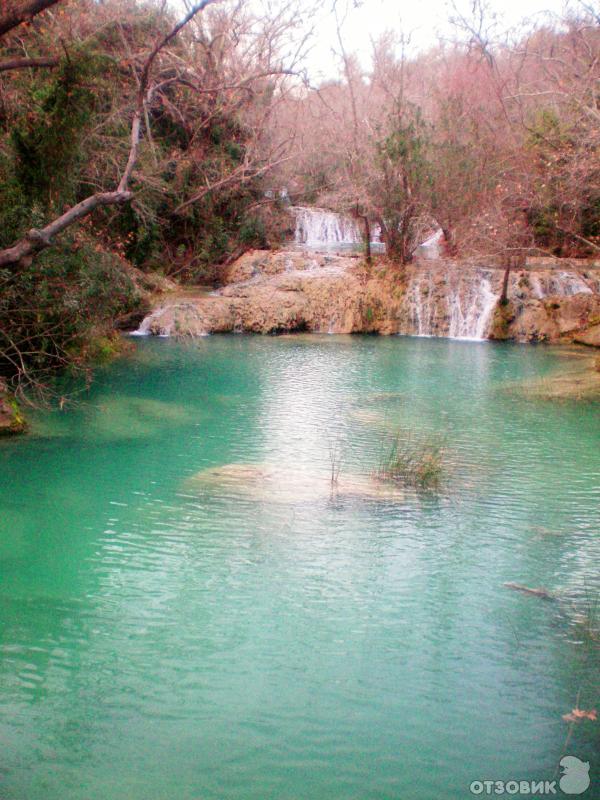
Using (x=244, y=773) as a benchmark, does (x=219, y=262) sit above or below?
above

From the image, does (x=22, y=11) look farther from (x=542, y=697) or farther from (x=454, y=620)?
(x=542, y=697)

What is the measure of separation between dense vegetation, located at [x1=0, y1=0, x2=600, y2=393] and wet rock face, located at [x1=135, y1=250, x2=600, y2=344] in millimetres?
1045

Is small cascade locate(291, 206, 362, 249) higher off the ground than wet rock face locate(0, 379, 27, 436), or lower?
higher

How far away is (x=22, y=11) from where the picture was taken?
8086 mm

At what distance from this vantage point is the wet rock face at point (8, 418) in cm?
1009

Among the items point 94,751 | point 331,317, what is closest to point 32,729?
point 94,751

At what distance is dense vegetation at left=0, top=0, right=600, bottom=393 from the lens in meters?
10.8

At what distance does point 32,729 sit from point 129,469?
15.9ft

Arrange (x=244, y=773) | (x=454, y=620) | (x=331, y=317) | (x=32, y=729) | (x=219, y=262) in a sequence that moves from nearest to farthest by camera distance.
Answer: (x=244, y=773) < (x=32, y=729) < (x=454, y=620) < (x=331, y=317) < (x=219, y=262)

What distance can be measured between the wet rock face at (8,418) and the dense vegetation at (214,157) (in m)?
0.48

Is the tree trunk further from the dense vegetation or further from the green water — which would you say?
the green water

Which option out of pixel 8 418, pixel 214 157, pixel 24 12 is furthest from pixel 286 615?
pixel 214 157

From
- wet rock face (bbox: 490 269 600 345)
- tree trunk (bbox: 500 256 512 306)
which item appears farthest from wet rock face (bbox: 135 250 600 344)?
tree trunk (bbox: 500 256 512 306)

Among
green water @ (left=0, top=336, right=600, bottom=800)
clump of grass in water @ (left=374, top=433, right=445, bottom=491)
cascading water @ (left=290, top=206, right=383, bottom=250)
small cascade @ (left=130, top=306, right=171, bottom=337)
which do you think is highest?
cascading water @ (left=290, top=206, right=383, bottom=250)
